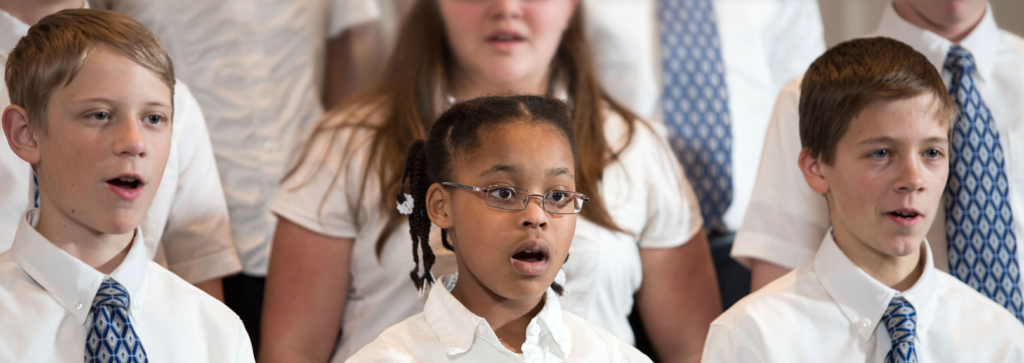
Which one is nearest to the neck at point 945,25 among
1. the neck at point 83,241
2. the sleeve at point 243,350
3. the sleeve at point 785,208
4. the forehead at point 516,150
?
the sleeve at point 785,208

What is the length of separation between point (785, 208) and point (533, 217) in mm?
758

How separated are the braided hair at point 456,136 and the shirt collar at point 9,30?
73cm

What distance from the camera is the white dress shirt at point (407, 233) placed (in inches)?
78.7

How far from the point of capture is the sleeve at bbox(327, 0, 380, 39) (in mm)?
2598

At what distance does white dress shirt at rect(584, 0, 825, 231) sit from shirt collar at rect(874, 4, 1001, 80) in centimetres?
62

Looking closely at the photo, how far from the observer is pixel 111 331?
138 cm

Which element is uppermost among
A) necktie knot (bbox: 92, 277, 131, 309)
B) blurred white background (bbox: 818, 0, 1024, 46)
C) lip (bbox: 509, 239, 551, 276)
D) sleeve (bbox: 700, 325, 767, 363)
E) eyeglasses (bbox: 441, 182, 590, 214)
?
blurred white background (bbox: 818, 0, 1024, 46)

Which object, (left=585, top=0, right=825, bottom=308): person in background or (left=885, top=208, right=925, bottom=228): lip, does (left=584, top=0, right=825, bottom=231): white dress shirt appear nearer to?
(left=585, top=0, right=825, bottom=308): person in background

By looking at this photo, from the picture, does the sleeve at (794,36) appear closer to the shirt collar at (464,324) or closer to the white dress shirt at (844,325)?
the white dress shirt at (844,325)

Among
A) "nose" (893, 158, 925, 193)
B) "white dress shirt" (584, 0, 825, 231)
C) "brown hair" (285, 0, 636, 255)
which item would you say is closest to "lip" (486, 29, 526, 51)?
"brown hair" (285, 0, 636, 255)

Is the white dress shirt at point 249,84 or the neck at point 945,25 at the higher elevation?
the neck at point 945,25

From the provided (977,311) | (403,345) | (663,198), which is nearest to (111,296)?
(403,345)

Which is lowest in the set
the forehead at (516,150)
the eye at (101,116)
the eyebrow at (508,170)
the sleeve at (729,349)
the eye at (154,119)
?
the sleeve at (729,349)

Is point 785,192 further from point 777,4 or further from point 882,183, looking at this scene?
point 777,4
